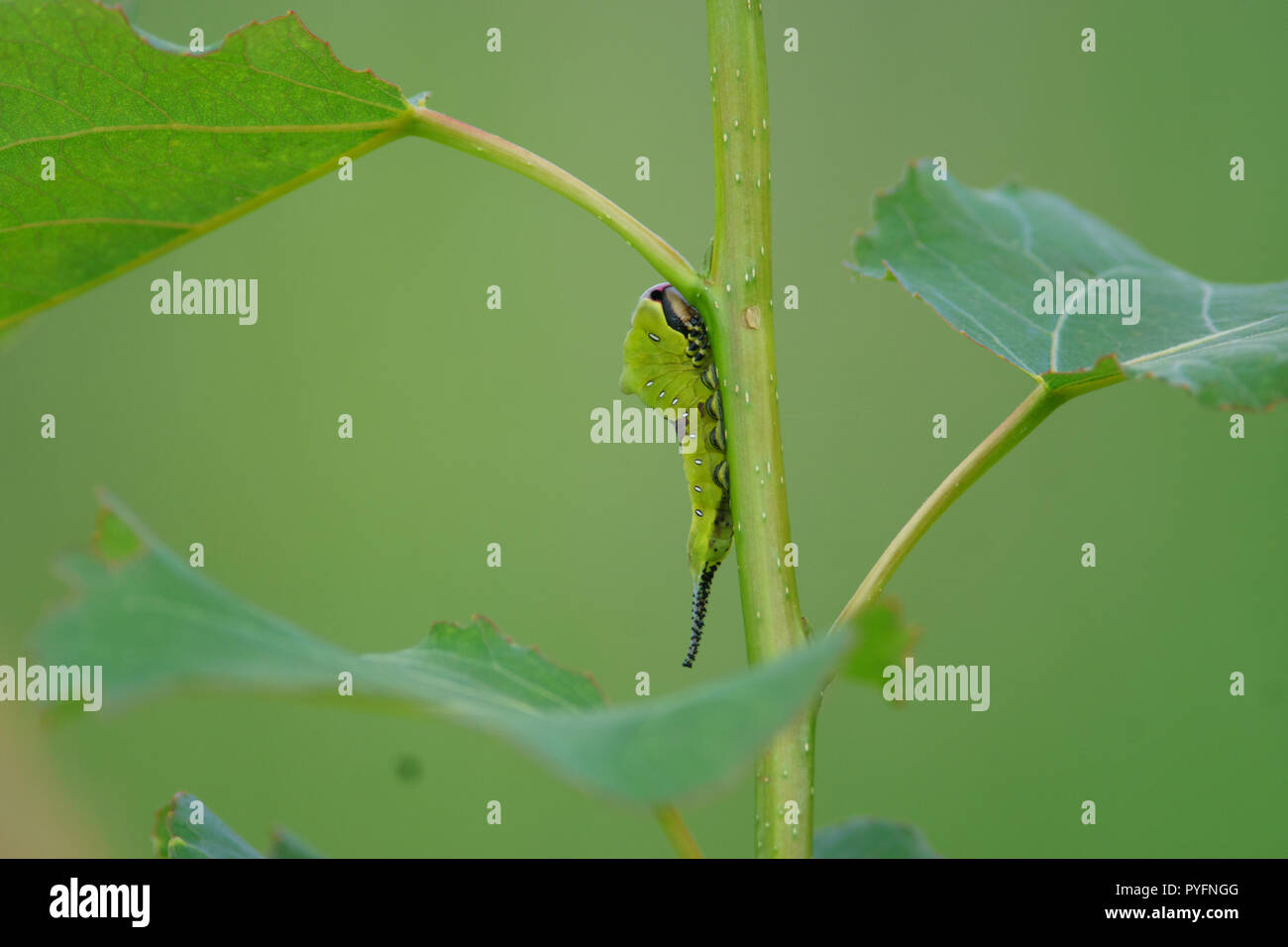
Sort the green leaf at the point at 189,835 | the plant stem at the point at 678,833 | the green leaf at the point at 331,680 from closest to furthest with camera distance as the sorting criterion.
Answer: the green leaf at the point at 331,680 < the plant stem at the point at 678,833 < the green leaf at the point at 189,835

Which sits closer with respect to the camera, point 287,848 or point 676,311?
point 287,848

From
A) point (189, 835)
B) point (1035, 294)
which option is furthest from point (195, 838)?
point (1035, 294)

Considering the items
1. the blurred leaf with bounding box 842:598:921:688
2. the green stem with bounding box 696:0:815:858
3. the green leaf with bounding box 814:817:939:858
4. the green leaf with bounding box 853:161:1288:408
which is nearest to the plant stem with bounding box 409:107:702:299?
the green stem with bounding box 696:0:815:858

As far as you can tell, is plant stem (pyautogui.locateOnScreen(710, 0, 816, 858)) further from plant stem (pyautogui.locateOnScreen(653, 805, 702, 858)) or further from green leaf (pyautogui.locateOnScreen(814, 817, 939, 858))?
green leaf (pyautogui.locateOnScreen(814, 817, 939, 858))

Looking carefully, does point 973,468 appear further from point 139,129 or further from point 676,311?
point 139,129

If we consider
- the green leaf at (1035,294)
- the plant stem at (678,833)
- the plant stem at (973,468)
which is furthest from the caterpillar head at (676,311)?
the plant stem at (678,833)

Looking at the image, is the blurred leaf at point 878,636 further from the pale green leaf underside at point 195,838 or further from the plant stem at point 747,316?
the pale green leaf underside at point 195,838
